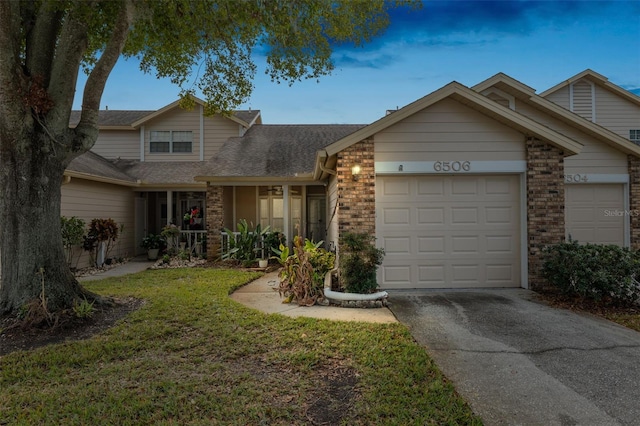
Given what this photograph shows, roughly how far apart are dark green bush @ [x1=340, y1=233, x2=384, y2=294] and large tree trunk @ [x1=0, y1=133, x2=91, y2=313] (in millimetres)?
4417

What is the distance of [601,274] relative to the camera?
18.7 feet

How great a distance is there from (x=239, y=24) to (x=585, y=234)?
10076mm

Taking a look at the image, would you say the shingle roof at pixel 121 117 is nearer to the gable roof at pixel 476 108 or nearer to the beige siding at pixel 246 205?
the beige siding at pixel 246 205

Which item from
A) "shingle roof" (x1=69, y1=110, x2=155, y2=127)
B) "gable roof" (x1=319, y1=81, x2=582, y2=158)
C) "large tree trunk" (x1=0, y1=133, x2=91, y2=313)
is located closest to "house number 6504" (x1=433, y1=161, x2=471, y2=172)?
"gable roof" (x1=319, y1=81, x2=582, y2=158)

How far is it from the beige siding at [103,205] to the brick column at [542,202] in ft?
38.2

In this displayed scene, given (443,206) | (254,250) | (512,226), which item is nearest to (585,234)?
(512,226)

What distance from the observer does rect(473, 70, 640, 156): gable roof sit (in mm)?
8984

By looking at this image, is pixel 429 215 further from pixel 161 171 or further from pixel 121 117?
pixel 121 117

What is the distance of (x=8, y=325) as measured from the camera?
186 inches

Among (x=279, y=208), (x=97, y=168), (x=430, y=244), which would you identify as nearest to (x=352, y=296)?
(x=430, y=244)

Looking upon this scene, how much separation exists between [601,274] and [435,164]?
333 cm

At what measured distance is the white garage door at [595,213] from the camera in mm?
9289

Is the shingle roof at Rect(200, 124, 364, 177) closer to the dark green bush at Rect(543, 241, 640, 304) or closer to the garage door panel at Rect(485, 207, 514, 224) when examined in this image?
the garage door panel at Rect(485, 207, 514, 224)

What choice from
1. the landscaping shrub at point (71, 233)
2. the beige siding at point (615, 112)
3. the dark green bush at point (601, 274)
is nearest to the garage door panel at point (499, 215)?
the dark green bush at point (601, 274)
